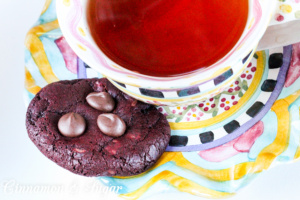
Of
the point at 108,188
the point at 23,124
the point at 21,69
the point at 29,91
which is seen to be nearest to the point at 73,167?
the point at 108,188

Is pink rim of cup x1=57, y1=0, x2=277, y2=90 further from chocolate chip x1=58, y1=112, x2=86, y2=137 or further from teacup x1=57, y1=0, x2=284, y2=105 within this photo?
chocolate chip x1=58, y1=112, x2=86, y2=137

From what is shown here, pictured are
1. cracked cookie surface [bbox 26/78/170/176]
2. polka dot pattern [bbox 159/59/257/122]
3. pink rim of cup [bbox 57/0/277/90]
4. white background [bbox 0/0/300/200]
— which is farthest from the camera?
white background [bbox 0/0/300/200]

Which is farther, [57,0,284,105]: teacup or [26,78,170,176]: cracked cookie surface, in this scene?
[26,78,170,176]: cracked cookie surface

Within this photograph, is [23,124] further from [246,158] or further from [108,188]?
[246,158]

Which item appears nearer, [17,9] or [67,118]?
[67,118]

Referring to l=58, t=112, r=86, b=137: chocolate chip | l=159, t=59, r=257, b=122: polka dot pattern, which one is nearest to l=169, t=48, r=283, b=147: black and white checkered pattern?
l=159, t=59, r=257, b=122: polka dot pattern
